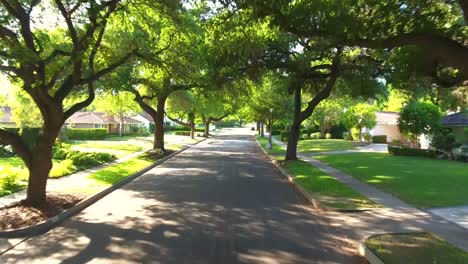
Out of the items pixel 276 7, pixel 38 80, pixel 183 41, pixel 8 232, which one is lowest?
pixel 8 232

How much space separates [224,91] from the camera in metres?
26.3

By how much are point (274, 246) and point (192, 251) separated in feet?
4.84

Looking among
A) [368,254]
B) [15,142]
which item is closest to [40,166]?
[15,142]

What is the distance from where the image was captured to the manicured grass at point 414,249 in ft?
24.3

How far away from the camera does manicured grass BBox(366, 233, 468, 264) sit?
→ 740cm

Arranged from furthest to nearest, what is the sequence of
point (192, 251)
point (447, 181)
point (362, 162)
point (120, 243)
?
1. point (362, 162)
2. point (447, 181)
3. point (120, 243)
4. point (192, 251)

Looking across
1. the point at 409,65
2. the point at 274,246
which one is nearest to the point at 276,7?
the point at 409,65

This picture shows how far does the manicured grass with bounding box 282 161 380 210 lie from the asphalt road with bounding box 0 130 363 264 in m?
0.81

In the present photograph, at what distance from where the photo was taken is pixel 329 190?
620 inches

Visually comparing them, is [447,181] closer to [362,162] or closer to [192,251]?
[362,162]

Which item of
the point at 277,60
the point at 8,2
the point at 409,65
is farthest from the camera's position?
the point at 277,60

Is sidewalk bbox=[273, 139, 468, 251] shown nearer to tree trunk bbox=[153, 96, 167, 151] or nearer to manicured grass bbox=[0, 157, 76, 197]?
manicured grass bbox=[0, 157, 76, 197]

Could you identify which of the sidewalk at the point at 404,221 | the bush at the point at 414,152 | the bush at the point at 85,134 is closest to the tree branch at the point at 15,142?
the sidewalk at the point at 404,221

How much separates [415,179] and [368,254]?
1134 centimetres
